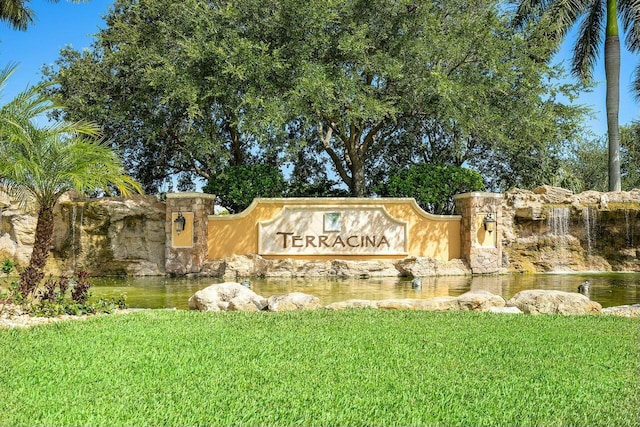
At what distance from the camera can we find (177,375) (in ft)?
14.9

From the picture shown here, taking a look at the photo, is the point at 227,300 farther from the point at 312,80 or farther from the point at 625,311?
the point at 312,80

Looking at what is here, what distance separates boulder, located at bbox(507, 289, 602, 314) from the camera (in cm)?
812

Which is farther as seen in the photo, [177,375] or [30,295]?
[30,295]

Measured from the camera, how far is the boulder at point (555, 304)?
812cm

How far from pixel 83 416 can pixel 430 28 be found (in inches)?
633

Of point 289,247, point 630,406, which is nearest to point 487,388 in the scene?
point 630,406

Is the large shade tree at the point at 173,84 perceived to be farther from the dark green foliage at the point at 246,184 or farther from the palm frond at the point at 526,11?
the palm frond at the point at 526,11

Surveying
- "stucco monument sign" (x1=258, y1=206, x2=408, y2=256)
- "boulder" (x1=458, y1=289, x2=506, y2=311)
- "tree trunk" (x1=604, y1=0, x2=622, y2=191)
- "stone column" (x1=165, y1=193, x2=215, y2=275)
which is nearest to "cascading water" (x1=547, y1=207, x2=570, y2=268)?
"tree trunk" (x1=604, y1=0, x2=622, y2=191)

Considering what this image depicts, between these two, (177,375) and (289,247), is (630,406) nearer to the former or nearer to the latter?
(177,375)

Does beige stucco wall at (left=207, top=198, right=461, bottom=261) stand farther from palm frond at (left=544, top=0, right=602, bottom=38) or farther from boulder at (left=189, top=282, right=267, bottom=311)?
palm frond at (left=544, top=0, right=602, bottom=38)

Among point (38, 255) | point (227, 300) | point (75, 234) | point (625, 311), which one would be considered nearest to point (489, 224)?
point (625, 311)

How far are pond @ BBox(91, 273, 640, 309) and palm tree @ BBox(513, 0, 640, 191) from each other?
7587 millimetres

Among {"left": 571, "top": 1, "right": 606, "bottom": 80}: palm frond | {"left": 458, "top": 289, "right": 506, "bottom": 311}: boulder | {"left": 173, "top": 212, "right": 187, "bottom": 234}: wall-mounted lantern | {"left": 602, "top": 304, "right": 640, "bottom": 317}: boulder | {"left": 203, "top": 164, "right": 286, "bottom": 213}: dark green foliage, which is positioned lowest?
{"left": 602, "top": 304, "right": 640, "bottom": 317}: boulder

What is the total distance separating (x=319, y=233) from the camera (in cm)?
1692
